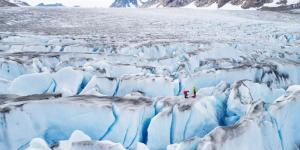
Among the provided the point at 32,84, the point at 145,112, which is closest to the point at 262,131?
the point at 145,112

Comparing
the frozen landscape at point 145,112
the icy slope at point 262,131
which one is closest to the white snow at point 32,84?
the frozen landscape at point 145,112

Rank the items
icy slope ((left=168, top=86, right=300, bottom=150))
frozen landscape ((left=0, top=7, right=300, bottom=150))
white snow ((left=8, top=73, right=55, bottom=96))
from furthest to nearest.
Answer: white snow ((left=8, top=73, right=55, bottom=96)), frozen landscape ((left=0, top=7, right=300, bottom=150)), icy slope ((left=168, top=86, right=300, bottom=150))

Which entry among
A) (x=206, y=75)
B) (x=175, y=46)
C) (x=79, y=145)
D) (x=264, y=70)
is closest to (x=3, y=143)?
(x=79, y=145)

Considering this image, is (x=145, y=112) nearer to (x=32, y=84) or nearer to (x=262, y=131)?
(x=262, y=131)

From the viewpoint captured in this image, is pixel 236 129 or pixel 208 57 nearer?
pixel 236 129

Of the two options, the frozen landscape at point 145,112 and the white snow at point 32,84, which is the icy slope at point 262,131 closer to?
the frozen landscape at point 145,112

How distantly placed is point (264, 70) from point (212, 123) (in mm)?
3533

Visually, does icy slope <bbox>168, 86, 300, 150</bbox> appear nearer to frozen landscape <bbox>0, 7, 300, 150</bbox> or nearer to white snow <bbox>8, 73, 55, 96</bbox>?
frozen landscape <bbox>0, 7, 300, 150</bbox>

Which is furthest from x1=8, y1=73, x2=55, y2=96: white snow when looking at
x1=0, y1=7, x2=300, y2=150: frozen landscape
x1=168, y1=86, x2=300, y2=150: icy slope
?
x1=168, y1=86, x2=300, y2=150: icy slope

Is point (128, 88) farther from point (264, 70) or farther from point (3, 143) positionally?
point (264, 70)

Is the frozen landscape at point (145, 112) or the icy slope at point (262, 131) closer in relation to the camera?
the icy slope at point (262, 131)

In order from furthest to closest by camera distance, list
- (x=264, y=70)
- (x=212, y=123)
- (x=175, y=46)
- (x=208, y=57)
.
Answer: (x=175, y=46) < (x=208, y=57) < (x=264, y=70) < (x=212, y=123)

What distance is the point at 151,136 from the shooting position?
5051 mm

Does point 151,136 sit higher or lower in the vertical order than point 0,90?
lower
